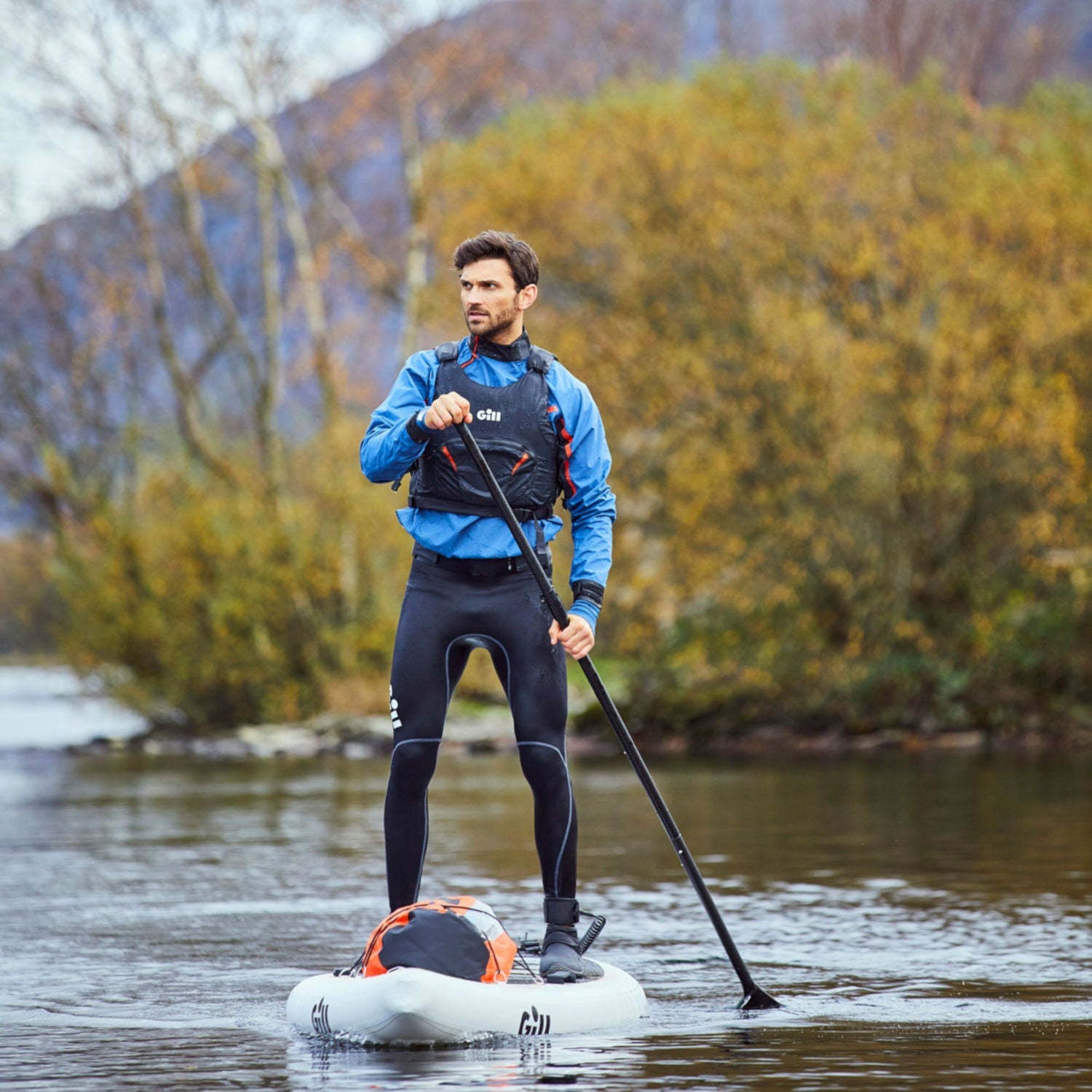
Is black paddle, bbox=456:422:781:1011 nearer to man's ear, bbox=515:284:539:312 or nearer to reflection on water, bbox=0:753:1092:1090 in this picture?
reflection on water, bbox=0:753:1092:1090

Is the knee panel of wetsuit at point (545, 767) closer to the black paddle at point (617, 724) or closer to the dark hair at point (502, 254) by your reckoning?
the black paddle at point (617, 724)

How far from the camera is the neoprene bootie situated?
6250mm

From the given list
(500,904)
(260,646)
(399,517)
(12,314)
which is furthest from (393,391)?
(12,314)

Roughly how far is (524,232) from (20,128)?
9443 millimetres

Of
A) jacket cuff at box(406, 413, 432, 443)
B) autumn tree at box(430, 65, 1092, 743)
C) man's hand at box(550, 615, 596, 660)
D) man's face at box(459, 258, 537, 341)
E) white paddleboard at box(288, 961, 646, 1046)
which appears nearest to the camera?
white paddleboard at box(288, 961, 646, 1046)

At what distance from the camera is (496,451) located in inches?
251

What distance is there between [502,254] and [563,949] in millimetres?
2084

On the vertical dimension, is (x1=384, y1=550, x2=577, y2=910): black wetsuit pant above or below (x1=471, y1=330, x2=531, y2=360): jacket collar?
below

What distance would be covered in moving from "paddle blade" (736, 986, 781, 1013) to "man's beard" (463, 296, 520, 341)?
2.10 m

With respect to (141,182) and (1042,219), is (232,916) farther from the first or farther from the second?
(141,182)

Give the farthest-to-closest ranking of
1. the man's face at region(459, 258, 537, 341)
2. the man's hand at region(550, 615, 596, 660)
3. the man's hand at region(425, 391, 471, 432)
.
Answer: the man's face at region(459, 258, 537, 341)
the man's hand at region(550, 615, 596, 660)
the man's hand at region(425, 391, 471, 432)

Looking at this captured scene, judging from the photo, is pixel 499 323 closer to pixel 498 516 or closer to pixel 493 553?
pixel 498 516

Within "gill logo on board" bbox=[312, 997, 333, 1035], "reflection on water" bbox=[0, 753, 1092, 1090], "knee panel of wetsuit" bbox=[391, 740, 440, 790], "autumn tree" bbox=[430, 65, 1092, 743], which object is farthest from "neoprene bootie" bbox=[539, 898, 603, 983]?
"autumn tree" bbox=[430, 65, 1092, 743]

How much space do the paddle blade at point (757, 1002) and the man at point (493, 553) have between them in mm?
469
